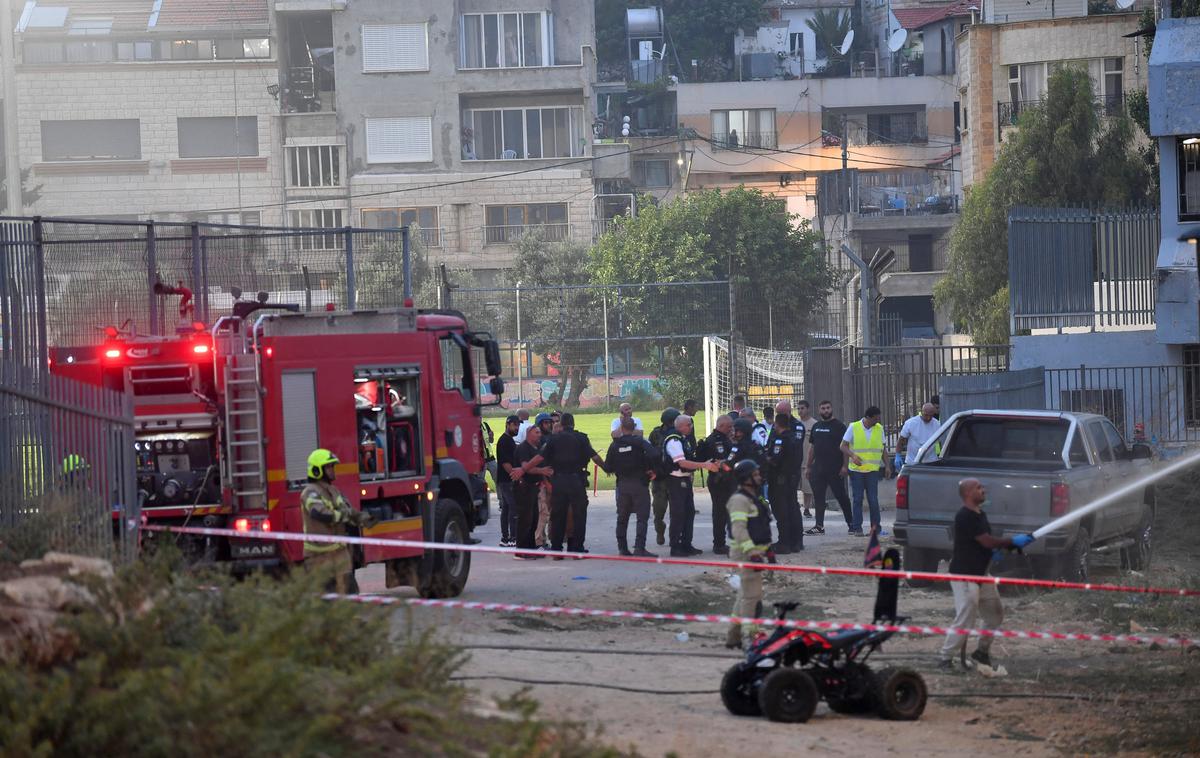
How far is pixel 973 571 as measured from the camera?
36.3 ft

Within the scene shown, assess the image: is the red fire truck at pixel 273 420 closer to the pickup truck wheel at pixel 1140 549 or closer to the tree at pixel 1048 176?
the pickup truck wheel at pixel 1140 549

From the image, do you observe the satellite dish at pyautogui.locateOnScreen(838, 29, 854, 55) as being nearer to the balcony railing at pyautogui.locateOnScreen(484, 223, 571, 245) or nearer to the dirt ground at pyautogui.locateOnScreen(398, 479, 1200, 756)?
the balcony railing at pyautogui.locateOnScreen(484, 223, 571, 245)

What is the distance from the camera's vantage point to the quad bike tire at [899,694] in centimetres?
955

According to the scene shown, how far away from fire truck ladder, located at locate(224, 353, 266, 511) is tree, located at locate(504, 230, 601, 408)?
762 inches

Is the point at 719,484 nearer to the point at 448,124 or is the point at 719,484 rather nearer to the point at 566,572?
the point at 566,572

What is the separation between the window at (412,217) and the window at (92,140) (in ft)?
29.7

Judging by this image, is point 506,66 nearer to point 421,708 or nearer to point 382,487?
point 382,487

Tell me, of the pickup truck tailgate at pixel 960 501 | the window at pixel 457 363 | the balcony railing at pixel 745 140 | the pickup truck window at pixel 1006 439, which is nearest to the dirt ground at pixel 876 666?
the pickup truck tailgate at pixel 960 501

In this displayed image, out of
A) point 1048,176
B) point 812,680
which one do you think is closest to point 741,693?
point 812,680

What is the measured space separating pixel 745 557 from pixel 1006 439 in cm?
501

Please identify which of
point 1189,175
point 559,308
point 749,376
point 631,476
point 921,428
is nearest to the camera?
point 631,476

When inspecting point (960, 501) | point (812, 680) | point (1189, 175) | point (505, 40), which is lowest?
point (812, 680)

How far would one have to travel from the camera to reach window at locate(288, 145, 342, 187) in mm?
56406

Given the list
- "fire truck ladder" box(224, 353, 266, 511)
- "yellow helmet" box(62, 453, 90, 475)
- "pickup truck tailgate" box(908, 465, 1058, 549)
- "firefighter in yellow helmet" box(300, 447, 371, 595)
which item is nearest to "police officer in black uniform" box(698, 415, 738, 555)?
"pickup truck tailgate" box(908, 465, 1058, 549)
